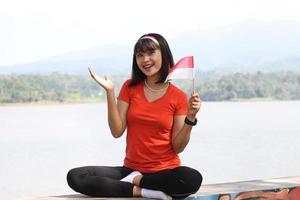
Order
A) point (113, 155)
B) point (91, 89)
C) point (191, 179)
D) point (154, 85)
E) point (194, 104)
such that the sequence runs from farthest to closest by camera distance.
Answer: point (91, 89)
point (113, 155)
point (154, 85)
point (191, 179)
point (194, 104)

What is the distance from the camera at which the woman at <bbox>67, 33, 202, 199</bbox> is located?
3105 mm

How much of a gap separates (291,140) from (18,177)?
6.30 metres

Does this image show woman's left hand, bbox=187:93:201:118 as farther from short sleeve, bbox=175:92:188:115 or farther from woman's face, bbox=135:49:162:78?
woman's face, bbox=135:49:162:78

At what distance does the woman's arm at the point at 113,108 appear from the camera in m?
3.05

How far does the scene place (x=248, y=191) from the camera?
323 cm

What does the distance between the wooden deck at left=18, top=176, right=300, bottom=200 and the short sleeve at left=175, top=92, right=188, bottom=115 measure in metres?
0.35

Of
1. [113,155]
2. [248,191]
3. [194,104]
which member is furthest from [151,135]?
[113,155]

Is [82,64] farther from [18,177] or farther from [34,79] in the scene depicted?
[18,177]

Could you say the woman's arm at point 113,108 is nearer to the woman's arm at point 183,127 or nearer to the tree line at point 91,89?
the woman's arm at point 183,127

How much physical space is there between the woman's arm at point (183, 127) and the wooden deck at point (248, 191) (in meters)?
0.23

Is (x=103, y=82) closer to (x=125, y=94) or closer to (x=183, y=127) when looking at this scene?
(x=125, y=94)

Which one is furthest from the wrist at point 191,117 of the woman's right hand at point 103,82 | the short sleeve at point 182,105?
the woman's right hand at point 103,82

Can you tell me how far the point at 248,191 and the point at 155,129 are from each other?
0.48 metres

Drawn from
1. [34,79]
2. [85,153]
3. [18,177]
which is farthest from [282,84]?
[18,177]
